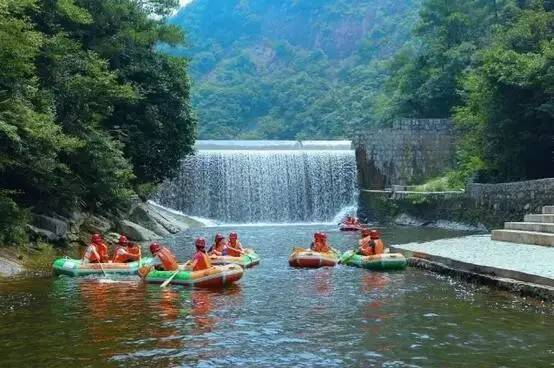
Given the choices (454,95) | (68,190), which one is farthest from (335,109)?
(68,190)

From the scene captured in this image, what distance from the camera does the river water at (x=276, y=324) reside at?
7.40m

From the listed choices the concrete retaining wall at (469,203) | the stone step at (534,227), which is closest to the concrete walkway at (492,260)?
the stone step at (534,227)

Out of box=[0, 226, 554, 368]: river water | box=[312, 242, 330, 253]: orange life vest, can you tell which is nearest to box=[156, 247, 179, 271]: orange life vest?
box=[0, 226, 554, 368]: river water

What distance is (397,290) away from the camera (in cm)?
1195

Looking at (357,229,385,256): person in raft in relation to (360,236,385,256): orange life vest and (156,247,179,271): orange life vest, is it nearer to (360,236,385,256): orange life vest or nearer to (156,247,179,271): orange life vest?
(360,236,385,256): orange life vest

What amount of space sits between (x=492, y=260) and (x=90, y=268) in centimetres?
826

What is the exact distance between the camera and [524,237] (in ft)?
50.6

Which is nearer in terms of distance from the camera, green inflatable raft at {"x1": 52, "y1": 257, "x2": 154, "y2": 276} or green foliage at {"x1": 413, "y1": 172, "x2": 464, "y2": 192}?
green inflatable raft at {"x1": 52, "y1": 257, "x2": 154, "y2": 276}

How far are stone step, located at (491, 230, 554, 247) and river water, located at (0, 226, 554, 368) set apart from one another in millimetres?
3026

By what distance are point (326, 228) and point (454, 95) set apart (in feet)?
47.0

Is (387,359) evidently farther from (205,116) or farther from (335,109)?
(205,116)

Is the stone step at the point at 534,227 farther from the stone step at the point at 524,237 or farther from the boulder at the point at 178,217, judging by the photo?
the boulder at the point at 178,217

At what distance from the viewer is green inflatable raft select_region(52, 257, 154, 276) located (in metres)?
14.3

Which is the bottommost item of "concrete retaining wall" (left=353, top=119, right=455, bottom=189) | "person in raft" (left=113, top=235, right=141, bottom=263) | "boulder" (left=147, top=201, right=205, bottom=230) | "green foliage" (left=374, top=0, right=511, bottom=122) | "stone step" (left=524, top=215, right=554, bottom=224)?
"boulder" (left=147, top=201, right=205, bottom=230)
